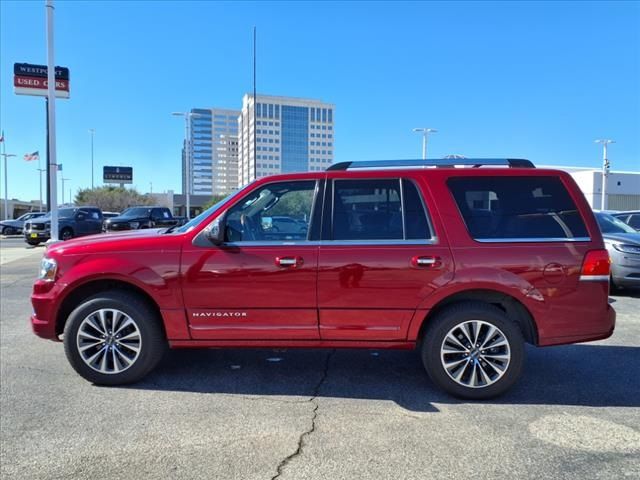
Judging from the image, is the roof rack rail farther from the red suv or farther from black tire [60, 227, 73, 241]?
black tire [60, 227, 73, 241]

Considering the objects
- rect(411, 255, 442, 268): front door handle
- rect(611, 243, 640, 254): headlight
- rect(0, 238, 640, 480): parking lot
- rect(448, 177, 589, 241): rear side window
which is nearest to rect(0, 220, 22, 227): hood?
rect(0, 238, 640, 480): parking lot

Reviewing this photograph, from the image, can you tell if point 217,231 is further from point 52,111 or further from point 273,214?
point 52,111

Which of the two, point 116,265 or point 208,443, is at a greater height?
point 116,265

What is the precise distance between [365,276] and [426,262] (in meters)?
0.51

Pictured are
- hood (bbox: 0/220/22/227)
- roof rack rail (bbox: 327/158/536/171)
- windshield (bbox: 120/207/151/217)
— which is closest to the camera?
roof rack rail (bbox: 327/158/536/171)

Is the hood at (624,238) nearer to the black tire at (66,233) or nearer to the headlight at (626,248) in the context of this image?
the headlight at (626,248)

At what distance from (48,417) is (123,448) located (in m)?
0.89

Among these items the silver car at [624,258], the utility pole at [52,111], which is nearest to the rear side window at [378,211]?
the silver car at [624,258]

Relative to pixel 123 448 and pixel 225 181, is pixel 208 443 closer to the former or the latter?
pixel 123 448

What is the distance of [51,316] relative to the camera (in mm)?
4199

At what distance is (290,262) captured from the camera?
3.93 metres

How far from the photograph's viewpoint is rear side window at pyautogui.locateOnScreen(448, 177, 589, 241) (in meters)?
3.94

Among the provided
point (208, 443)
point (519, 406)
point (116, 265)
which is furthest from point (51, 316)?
point (519, 406)

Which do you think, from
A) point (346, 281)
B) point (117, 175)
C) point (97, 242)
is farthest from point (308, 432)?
point (117, 175)
